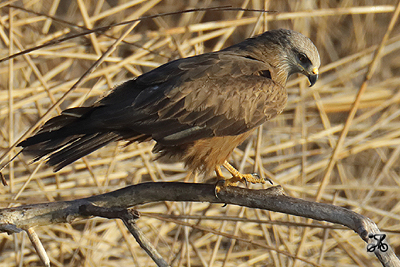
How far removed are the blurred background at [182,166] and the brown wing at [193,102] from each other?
0.30 meters

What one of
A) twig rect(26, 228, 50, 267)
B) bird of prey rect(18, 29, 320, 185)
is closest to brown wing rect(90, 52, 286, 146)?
bird of prey rect(18, 29, 320, 185)

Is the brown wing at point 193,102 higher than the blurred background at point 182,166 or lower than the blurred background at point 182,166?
higher

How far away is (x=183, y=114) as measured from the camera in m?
2.62

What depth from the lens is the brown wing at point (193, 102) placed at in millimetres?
2543

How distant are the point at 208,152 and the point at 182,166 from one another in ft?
6.40

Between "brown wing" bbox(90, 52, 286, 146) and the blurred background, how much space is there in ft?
0.99

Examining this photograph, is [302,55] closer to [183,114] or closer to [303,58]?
[303,58]

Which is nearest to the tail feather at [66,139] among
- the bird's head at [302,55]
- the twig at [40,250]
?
the twig at [40,250]

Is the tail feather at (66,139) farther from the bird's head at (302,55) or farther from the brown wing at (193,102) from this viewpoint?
the bird's head at (302,55)

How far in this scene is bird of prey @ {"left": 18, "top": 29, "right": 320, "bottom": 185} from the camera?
95.2 inches

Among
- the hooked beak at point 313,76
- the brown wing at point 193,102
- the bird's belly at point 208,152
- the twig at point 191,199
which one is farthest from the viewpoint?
the hooked beak at point 313,76

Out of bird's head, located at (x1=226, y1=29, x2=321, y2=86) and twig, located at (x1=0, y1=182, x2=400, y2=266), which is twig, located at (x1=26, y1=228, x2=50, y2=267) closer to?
twig, located at (x1=0, y1=182, x2=400, y2=266)

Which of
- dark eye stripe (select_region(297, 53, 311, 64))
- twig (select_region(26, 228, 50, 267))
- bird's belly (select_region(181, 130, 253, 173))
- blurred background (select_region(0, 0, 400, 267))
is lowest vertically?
blurred background (select_region(0, 0, 400, 267))

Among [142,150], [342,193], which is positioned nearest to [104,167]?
[142,150]
